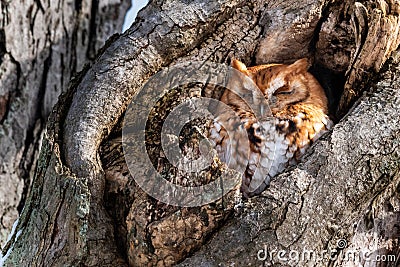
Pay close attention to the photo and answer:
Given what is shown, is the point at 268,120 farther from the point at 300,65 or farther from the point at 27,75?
the point at 27,75

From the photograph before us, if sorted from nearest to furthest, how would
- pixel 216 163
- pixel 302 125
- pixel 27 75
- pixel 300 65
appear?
pixel 216 163 → pixel 302 125 → pixel 300 65 → pixel 27 75

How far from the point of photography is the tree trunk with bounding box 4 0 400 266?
63.2 inches

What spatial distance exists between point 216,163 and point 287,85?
27.5 inches

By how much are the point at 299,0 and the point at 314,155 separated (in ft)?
1.94

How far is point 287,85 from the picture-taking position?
7.32ft

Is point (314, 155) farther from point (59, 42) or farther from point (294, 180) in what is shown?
point (59, 42)

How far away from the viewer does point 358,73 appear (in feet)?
6.33

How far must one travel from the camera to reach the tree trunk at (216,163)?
1605mm

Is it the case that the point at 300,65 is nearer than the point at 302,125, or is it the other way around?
the point at 302,125

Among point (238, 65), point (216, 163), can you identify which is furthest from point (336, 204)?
point (238, 65)

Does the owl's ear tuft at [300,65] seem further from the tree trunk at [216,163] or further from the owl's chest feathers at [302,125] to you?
the owl's chest feathers at [302,125]

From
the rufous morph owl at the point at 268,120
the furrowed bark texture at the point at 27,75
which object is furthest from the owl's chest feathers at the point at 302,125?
the furrowed bark texture at the point at 27,75

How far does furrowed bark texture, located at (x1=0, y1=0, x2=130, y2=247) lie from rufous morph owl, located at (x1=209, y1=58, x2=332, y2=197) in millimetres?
768

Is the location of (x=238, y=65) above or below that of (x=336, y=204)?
above
